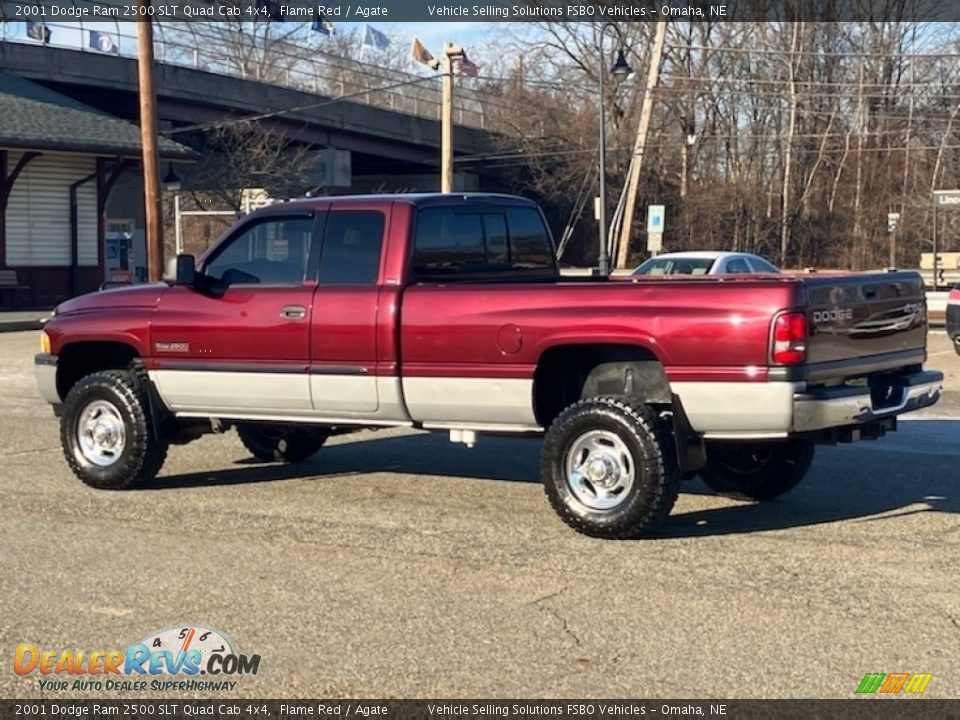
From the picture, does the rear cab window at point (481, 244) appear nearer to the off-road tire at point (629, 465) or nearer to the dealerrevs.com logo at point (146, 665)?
the off-road tire at point (629, 465)

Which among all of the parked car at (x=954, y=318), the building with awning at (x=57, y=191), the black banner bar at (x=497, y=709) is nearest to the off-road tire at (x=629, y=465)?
the black banner bar at (x=497, y=709)

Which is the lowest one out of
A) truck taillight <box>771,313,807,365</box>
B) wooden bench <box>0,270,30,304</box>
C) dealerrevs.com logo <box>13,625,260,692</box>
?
dealerrevs.com logo <box>13,625,260,692</box>

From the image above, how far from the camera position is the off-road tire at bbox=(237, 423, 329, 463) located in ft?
34.2

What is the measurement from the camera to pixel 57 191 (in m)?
35.7

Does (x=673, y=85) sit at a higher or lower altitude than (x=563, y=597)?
higher

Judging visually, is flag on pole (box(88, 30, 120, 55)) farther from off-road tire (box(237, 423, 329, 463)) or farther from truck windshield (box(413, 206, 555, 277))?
truck windshield (box(413, 206, 555, 277))

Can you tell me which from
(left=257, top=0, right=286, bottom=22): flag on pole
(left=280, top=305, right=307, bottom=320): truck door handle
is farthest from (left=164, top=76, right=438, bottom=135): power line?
(left=280, top=305, right=307, bottom=320): truck door handle

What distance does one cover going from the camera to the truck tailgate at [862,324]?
723cm

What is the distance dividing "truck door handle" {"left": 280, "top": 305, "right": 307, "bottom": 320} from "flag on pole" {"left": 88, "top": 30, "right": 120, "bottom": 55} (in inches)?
1467

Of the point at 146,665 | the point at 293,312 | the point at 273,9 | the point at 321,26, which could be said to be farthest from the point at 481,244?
the point at 321,26

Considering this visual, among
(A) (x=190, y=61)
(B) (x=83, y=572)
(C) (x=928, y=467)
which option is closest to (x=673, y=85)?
(A) (x=190, y=61)

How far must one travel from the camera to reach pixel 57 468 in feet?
33.3

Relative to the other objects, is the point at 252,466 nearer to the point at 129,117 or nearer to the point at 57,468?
the point at 57,468

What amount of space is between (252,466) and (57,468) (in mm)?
1464
